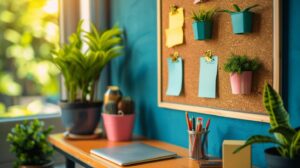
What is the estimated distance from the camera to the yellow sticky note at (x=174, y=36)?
4.71 feet

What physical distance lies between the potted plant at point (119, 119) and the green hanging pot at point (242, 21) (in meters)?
0.66

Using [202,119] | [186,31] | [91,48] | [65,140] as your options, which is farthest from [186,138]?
[91,48]

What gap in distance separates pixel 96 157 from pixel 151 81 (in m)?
0.51

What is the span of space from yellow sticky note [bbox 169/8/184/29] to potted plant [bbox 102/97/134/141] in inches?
15.7

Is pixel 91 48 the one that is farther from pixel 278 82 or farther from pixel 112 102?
pixel 278 82

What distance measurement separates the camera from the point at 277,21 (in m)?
1.03

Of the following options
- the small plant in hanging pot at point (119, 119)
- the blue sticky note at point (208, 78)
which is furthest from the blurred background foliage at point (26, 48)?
the blue sticky note at point (208, 78)

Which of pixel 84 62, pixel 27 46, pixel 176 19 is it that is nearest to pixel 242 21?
pixel 176 19

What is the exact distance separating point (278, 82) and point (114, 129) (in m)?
0.80

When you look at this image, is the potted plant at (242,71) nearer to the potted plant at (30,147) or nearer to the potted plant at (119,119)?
the potted plant at (119,119)

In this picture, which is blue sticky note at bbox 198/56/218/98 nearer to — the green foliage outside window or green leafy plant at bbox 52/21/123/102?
green leafy plant at bbox 52/21/123/102

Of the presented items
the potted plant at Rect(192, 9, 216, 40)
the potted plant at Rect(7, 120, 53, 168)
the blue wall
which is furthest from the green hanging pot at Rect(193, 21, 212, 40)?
the potted plant at Rect(7, 120, 53, 168)

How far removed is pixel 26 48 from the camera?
6.75 feet

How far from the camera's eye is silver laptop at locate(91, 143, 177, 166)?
1201mm
